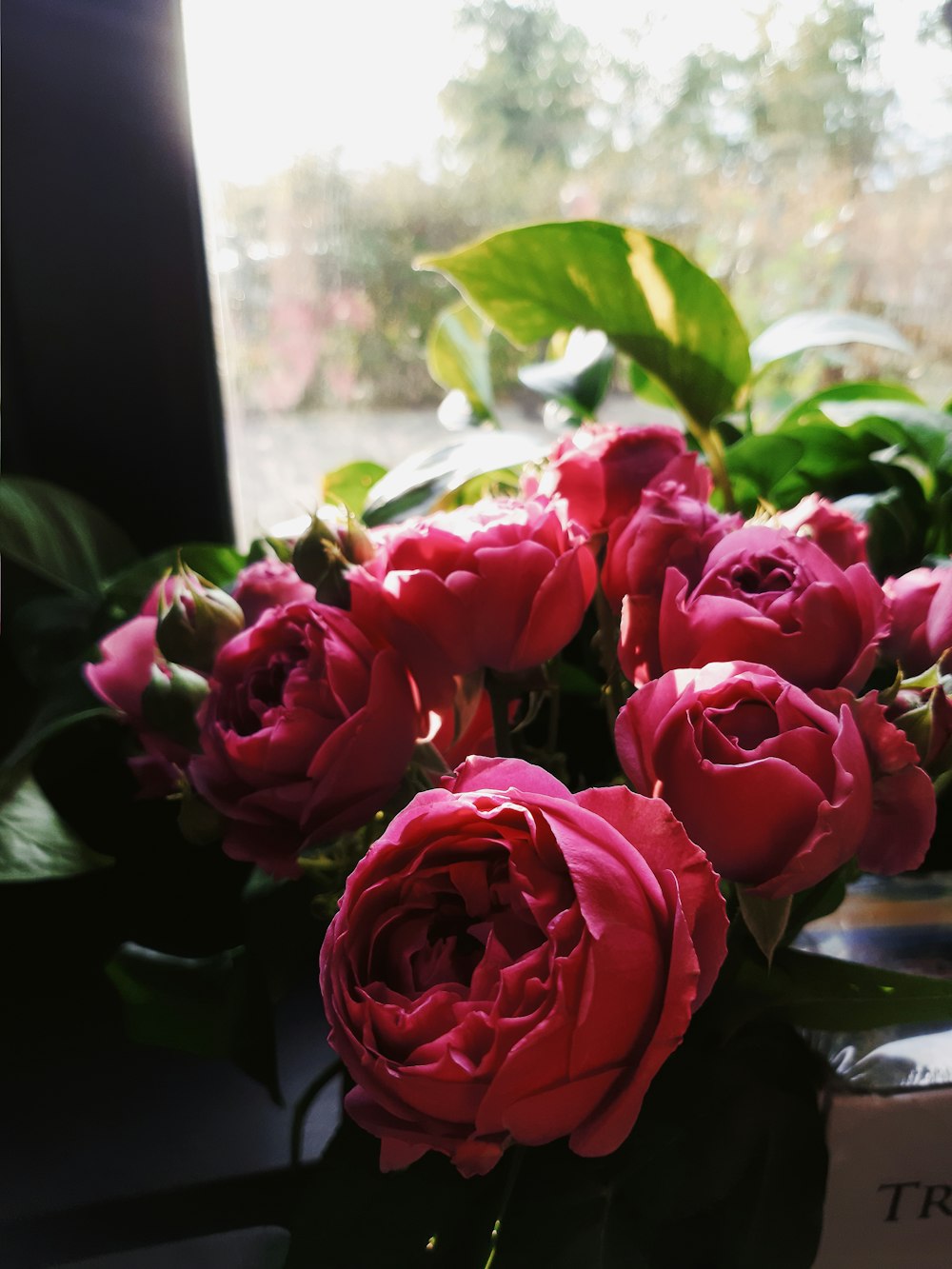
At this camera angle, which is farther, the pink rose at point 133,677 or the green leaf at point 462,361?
the green leaf at point 462,361

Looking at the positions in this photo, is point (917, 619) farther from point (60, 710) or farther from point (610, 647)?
point (60, 710)

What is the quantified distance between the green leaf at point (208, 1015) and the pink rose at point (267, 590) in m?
0.14

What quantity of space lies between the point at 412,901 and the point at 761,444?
1.05ft

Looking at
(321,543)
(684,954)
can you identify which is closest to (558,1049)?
(684,954)

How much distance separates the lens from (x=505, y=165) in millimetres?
683

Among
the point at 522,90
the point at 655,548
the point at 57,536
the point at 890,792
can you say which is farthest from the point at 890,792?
the point at 522,90

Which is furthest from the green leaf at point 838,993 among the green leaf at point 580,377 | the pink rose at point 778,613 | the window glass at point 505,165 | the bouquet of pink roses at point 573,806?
the window glass at point 505,165

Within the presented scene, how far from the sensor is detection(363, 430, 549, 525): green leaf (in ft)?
1.60

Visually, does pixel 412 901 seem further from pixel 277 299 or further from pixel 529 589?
pixel 277 299

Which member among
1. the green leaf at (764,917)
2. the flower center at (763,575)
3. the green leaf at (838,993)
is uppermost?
the flower center at (763,575)

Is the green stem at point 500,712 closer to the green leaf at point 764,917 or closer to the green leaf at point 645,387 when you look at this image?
the green leaf at point 764,917

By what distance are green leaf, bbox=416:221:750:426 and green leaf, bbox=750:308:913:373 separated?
0.09 meters

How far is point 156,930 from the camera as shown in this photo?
501mm

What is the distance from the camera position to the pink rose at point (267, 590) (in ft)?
1.22
